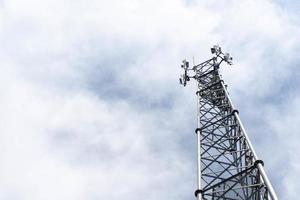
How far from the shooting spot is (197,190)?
52.4 ft

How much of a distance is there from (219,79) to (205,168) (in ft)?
25.4

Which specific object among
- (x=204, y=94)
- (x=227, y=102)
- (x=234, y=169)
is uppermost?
(x=204, y=94)

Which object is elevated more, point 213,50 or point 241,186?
point 213,50

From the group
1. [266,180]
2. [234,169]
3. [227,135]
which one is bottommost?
[266,180]

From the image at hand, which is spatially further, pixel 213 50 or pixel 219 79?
pixel 213 50

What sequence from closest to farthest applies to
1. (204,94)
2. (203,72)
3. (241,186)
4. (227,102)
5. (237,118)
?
(241,186), (237,118), (227,102), (204,94), (203,72)

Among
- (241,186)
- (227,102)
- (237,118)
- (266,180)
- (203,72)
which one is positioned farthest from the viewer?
(203,72)

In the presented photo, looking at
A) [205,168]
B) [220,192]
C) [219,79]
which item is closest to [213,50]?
[219,79]

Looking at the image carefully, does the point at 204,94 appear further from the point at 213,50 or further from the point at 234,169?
the point at 234,169

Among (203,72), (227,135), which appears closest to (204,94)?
(203,72)

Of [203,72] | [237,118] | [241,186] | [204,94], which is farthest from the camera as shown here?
[203,72]

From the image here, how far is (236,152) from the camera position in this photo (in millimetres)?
18516

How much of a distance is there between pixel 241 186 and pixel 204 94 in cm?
957

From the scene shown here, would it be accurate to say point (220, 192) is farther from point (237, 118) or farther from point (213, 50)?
point (213, 50)
